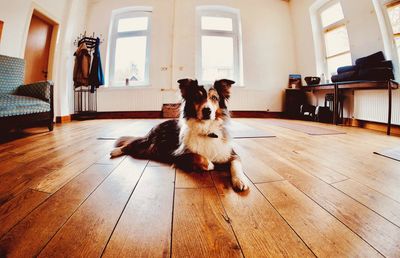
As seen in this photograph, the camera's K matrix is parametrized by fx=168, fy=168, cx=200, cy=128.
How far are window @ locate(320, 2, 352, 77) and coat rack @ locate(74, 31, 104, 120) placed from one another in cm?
629

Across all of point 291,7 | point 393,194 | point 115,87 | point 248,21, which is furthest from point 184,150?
point 291,7

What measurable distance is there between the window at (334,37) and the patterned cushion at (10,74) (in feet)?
21.5

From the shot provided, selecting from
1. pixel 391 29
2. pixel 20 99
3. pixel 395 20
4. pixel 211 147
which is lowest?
pixel 211 147

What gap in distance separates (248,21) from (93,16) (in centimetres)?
490

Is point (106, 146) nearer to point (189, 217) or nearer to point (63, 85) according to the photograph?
point (189, 217)

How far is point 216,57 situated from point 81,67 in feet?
12.6

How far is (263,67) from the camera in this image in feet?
18.1

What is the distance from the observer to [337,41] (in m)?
4.35

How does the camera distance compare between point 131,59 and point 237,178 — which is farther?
point 131,59

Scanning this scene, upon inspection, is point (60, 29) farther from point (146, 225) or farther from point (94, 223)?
point (146, 225)

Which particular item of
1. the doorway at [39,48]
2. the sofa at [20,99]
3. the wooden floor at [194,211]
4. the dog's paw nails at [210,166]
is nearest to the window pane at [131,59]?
the doorway at [39,48]

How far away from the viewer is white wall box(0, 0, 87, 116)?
113 inches

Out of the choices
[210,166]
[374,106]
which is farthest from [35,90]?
[374,106]

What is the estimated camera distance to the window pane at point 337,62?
4.11 metres
